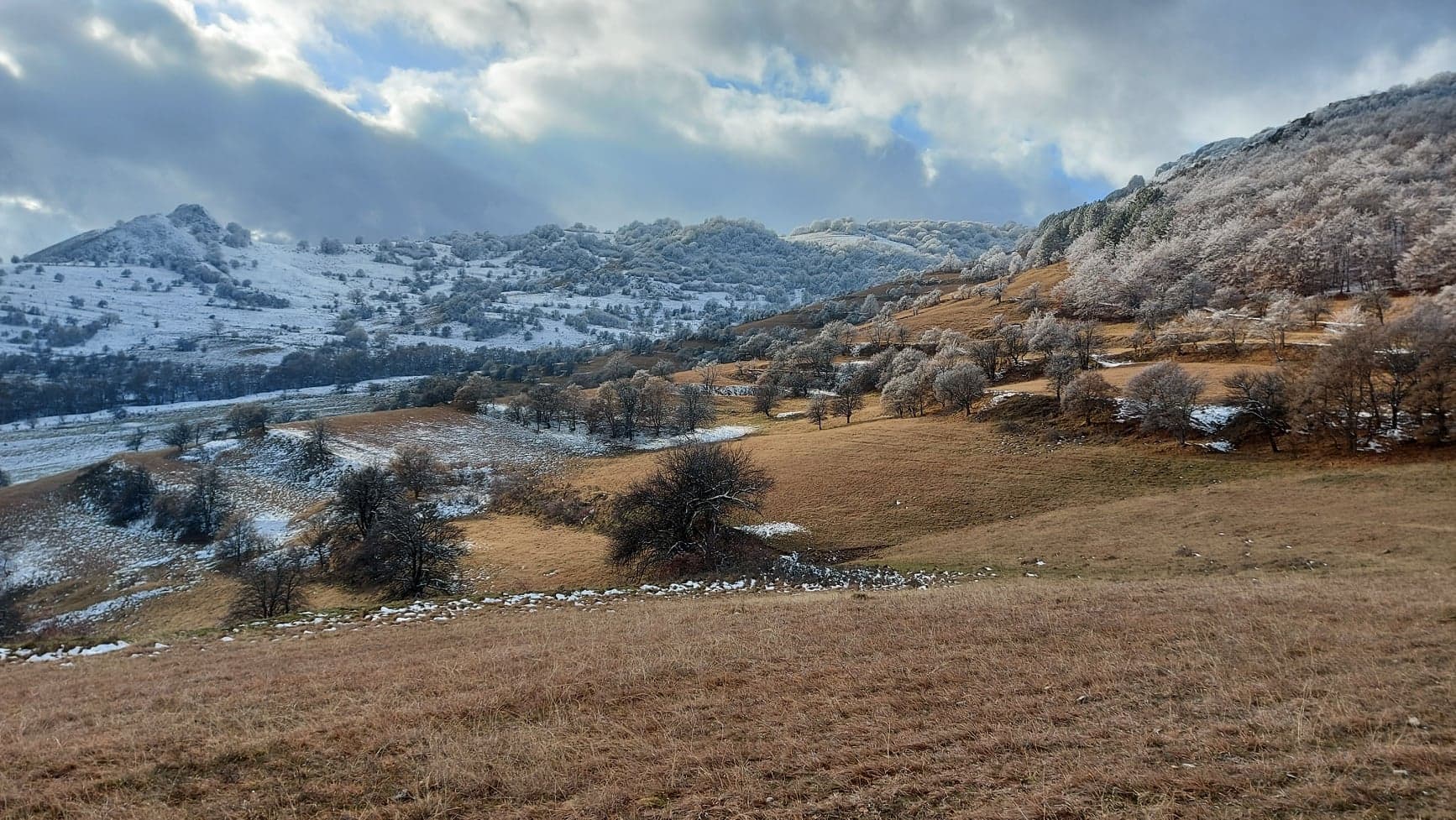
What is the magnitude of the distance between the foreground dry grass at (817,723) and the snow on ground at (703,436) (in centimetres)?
6750

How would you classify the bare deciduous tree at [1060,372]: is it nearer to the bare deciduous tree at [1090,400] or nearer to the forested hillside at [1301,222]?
the bare deciduous tree at [1090,400]

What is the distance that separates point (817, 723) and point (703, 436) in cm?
7654

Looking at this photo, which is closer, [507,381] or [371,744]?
[371,744]

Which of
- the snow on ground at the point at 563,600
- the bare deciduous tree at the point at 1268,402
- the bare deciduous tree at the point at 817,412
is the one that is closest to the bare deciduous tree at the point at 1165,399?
the bare deciduous tree at the point at 1268,402

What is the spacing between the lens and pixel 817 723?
9008 millimetres

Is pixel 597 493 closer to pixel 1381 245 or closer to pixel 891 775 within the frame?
pixel 891 775

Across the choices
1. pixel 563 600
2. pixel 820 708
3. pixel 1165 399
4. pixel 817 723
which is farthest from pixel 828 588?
pixel 1165 399

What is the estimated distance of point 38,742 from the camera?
9469 millimetres

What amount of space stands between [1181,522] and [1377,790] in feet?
112

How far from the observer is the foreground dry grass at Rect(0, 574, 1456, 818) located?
22.1ft

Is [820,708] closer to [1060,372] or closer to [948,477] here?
[948,477]

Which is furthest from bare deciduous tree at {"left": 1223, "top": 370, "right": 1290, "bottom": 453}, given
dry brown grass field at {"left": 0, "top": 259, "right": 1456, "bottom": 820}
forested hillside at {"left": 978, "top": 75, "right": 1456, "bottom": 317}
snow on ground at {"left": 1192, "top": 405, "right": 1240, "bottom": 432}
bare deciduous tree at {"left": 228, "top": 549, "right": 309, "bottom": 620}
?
bare deciduous tree at {"left": 228, "top": 549, "right": 309, "bottom": 620}

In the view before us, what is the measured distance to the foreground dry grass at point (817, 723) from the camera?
673 cm

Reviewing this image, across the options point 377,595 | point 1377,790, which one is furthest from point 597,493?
point 1377,790
